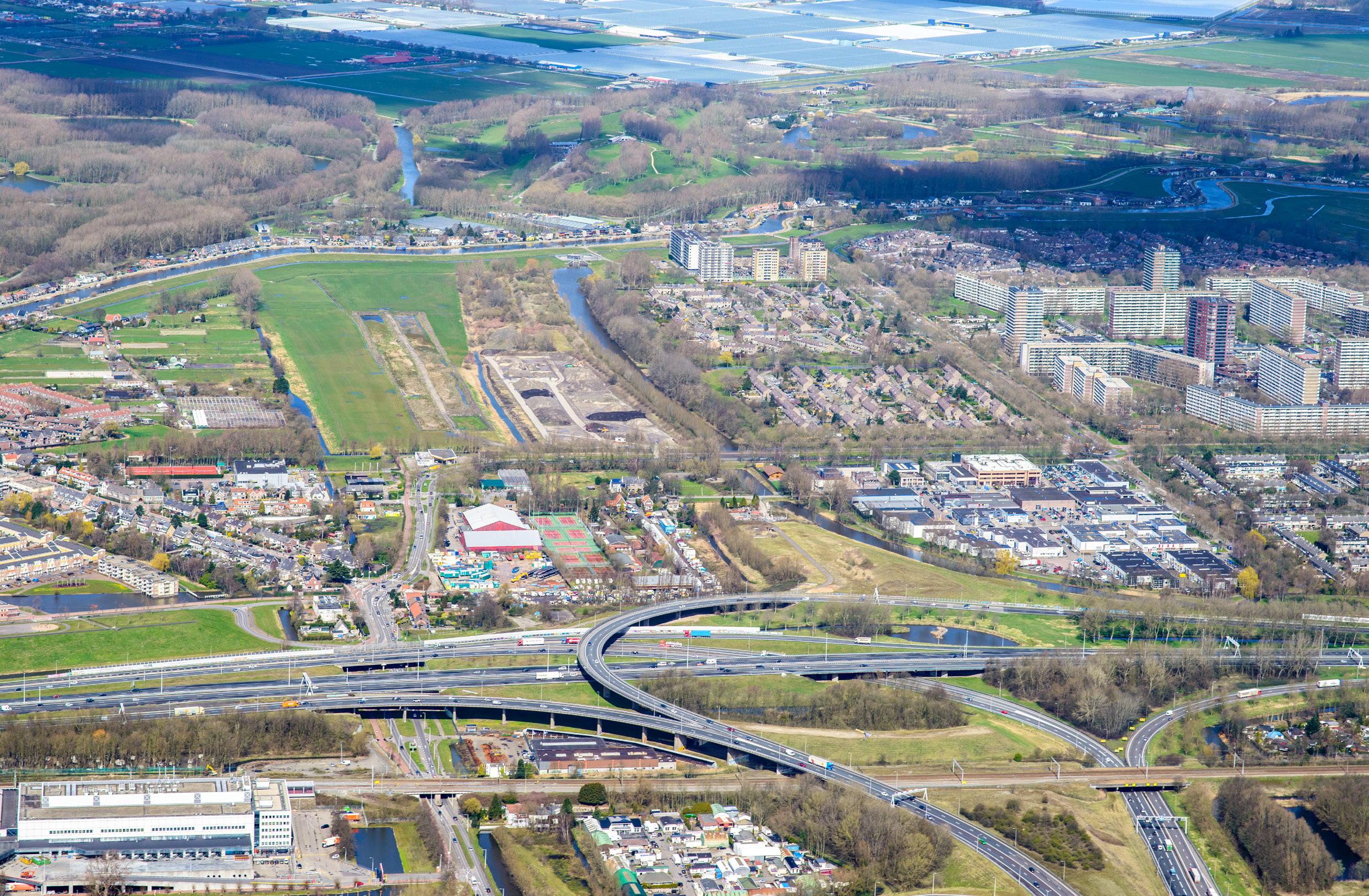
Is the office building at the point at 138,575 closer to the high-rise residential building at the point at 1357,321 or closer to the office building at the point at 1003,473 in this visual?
the office building at the point at 1003,473

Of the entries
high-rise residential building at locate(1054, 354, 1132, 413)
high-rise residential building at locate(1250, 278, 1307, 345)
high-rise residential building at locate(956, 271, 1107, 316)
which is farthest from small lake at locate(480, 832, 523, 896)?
high-rise residential building at locate(1250, 278, 1307, 345)

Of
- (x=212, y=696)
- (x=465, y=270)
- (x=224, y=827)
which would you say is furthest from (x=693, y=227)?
(x=224, y=827)

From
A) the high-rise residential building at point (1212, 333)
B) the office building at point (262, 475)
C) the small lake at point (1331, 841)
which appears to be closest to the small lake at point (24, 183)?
the office building at point (262, 475)

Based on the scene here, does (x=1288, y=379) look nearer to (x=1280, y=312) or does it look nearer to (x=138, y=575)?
(x=1280, y=312)

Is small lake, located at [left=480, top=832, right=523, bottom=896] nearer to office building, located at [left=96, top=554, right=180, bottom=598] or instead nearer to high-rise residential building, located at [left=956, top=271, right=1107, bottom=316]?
office building, located at [left=96, top=554, right=180, bottom=598]

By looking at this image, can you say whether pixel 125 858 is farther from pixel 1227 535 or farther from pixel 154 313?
pixel 154 313

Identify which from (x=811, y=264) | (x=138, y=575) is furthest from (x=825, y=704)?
(x=811, y=264)
